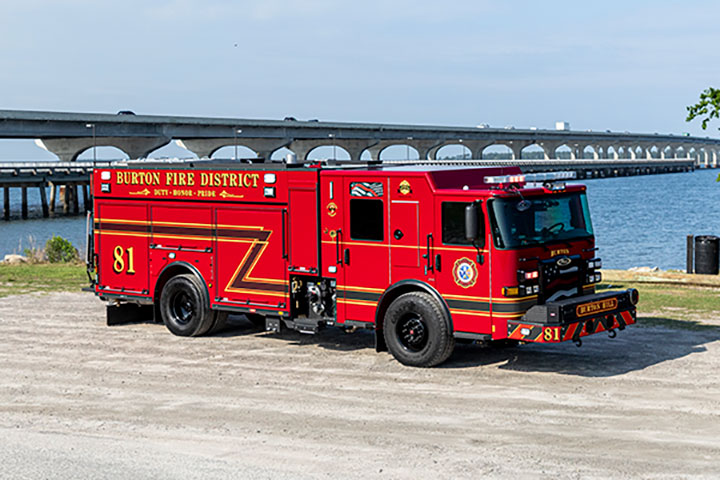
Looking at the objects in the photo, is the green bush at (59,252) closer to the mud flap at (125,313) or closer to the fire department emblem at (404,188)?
the mud flap at (125,313)

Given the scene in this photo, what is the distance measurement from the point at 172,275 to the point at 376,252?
444cm

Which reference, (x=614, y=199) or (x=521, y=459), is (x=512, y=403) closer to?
(x=521, y=459)

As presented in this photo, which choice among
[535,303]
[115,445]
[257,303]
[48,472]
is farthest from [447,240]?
[48,472]

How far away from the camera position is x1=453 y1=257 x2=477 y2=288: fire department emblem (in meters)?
12.6

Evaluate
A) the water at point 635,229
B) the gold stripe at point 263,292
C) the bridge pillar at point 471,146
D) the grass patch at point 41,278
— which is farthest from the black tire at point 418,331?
the bridge pillar at point 471,146

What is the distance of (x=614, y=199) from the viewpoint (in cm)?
9788

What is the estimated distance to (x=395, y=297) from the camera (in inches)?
532

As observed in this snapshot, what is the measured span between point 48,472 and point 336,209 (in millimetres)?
6165

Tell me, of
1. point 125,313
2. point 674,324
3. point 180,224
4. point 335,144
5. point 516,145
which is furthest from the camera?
point 516,145

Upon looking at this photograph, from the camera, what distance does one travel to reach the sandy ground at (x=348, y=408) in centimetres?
903

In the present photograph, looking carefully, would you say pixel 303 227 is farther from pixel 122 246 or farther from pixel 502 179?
pixel 122 246

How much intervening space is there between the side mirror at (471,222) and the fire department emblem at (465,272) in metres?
0.43

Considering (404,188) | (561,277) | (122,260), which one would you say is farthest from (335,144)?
(561,277)

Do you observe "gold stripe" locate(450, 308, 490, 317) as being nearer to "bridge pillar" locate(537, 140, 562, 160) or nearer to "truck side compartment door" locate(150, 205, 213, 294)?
"truck side compartment door" locate(150, 205, 213, 294)
